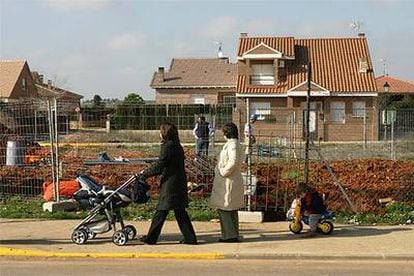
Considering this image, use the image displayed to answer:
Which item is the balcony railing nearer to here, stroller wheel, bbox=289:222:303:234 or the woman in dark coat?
stroller wheel, bbox=289:222:303:234

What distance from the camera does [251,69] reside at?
50.1 m

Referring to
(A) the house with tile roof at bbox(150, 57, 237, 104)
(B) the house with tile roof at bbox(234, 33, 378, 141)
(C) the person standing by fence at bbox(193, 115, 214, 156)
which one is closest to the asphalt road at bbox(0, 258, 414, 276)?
(C) the person standing by fence at bbox(193, 115, 214, 156)

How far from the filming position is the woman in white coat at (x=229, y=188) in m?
10.2

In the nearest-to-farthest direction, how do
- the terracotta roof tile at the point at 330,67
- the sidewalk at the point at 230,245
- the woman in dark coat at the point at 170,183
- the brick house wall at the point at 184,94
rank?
the sidewalk at the point at 230,245 < the woman in dark coat at the point at 170,183 < the terracotta roof tile at the point at 330,67 < the brick house wall at the point at 184,94

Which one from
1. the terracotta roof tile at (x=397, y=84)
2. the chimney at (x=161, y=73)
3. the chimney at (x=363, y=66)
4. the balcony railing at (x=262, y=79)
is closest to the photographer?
the chimney at (x=363, y=66)

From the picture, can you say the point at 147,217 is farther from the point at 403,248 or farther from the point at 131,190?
the point at 403,248

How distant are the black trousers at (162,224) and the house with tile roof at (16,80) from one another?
58.8 meters

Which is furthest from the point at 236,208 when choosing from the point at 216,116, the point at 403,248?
the point at 216,116

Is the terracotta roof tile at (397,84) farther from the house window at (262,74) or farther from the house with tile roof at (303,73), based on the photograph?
the house window at (262,74)

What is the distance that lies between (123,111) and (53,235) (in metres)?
13.7

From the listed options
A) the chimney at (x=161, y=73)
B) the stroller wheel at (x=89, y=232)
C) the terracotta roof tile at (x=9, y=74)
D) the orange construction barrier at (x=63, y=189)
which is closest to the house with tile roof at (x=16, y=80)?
the terracotta roof tile at (x=9, y=74)

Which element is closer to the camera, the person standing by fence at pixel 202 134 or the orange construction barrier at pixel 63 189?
the orange construction barrier at pixel 63 189

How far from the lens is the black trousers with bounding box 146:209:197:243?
995 cm

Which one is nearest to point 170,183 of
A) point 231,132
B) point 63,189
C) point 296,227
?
point 231,132
